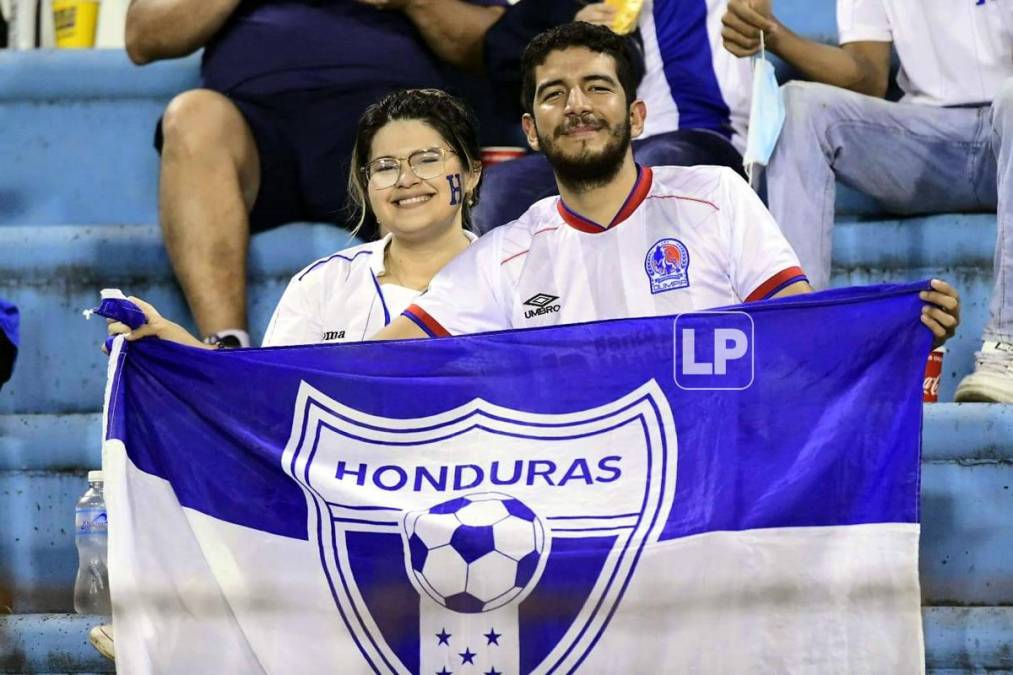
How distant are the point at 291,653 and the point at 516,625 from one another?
341mm

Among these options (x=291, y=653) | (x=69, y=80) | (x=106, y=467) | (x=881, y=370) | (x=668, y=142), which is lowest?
(x=291, y=653)

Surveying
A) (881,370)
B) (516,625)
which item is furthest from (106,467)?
(881,370)

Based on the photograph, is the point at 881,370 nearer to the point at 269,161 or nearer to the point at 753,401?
the point at 753,401

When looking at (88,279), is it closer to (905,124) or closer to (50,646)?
(50,646)

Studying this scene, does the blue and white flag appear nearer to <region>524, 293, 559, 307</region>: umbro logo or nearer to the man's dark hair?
<region>524, 293, 559, 307</region>: umbro logo

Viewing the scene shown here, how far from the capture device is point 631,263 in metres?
2.63

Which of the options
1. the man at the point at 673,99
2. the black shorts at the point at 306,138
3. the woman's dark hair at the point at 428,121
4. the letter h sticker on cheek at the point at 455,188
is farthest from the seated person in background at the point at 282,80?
the letter h sticker on cheek at the point at 455,188

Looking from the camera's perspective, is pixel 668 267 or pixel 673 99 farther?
pixel 673 99

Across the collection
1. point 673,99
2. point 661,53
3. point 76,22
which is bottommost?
point 673,99

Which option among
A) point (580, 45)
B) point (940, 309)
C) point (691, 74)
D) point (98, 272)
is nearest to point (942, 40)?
point (691, 74)

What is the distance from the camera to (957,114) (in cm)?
338

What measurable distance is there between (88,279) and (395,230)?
1.12 m

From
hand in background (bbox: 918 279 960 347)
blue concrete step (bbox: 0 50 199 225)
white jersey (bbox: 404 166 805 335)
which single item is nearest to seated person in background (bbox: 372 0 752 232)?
white jersey (bbox: 404 166 805 335)

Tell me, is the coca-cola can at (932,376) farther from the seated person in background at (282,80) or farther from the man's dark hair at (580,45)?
the seated person in background at (282,80)
